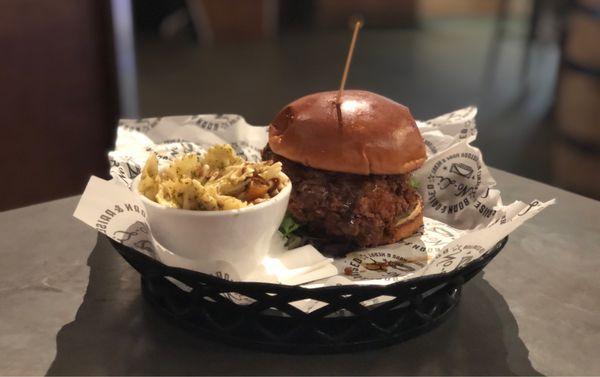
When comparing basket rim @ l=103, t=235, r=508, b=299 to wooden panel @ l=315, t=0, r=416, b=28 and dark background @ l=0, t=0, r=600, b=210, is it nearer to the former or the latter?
dark background @ l=0, t=0, r=600, b=210

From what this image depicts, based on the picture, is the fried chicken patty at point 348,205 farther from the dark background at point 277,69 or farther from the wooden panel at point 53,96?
the wooden panel at point 53,96

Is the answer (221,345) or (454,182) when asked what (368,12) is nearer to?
(454,182)

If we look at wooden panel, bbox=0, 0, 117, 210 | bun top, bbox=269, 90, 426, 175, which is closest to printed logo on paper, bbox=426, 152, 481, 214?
bun top, bbox=269, 90, 426, 175

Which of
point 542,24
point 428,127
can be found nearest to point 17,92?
point 428,127

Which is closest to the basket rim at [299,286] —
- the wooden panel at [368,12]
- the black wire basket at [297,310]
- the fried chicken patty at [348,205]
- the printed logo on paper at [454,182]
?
the black wire basket at [297,310]

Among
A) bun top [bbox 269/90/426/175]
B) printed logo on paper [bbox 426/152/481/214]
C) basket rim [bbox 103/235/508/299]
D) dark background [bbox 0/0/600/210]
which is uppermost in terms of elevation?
bun top [bbox 269/90/426/175]
